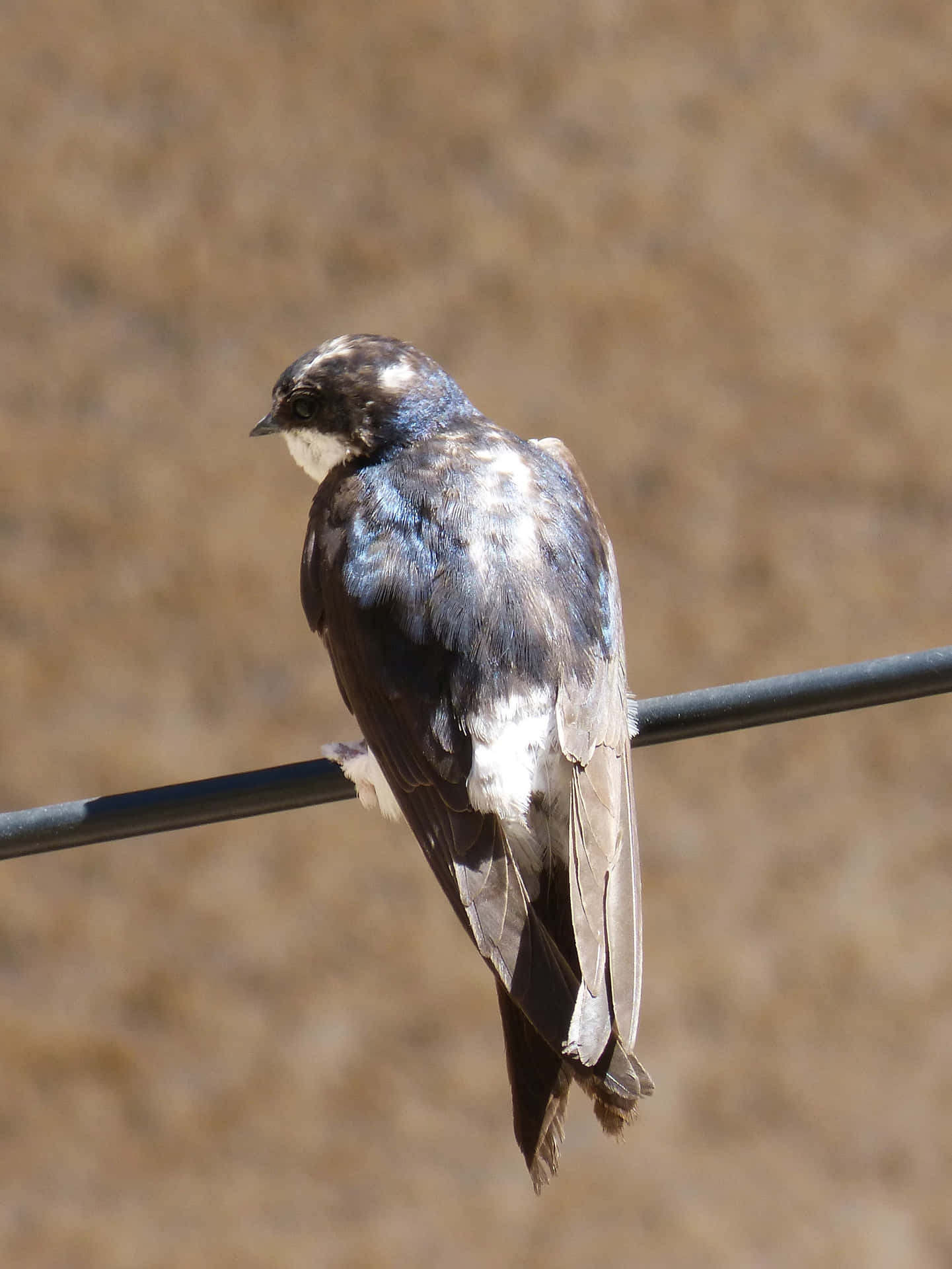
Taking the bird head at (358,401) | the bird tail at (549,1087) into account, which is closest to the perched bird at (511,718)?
the bird tail at (549,1087)

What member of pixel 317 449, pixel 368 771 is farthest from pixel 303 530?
pixel 368 771

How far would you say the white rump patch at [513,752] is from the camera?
1.85m

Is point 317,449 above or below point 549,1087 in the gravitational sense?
above

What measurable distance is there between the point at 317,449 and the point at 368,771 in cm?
70

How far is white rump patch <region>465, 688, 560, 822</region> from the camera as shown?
1850 millimetres

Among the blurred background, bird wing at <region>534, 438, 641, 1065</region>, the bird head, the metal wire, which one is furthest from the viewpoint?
the blurred background

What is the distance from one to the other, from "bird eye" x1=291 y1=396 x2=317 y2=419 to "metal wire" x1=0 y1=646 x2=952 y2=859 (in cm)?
102

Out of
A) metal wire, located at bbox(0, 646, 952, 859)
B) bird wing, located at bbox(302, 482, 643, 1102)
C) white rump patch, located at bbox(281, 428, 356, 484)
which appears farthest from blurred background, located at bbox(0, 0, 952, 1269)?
metal wire, located at bbox(0, 646, 952, 859)

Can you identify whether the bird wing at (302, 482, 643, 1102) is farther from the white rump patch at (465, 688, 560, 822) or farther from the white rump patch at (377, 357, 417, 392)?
the white rump patch at (377, 357, 417, 392)

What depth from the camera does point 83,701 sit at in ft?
13.1

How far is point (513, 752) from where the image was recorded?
188 cm

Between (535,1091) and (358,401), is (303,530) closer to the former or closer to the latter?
(358,401)

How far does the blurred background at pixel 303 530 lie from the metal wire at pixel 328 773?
2382 mm

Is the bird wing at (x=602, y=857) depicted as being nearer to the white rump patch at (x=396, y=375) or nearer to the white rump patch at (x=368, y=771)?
the white rump patch at (x=368, y=771)
